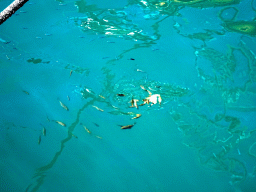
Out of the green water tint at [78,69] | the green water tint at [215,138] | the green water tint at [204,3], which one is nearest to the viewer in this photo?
the green water tint at [204,3]

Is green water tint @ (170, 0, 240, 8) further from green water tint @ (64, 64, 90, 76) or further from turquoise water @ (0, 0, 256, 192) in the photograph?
green water tint @ (64, 64, 90, 76)

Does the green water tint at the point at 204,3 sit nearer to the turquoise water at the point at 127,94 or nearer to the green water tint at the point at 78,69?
the turquoise water at the point at 127,94

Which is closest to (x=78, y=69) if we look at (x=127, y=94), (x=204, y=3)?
(x=127, y=94)

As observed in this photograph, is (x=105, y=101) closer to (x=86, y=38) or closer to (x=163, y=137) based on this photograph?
(x=86, y=38)

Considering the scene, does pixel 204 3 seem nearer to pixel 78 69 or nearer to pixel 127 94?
pixel 127 94

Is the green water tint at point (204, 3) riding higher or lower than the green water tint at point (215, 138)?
higher

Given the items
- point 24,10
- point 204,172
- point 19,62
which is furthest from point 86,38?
point 204,172

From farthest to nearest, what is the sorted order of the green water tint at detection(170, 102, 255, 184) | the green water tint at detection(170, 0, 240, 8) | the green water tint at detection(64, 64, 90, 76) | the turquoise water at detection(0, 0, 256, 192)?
the green water tint at detection(170, 102, 255, 184), the green water tint at detection(64, 64, 90, 76), the turquoise water at detection(0, 0, 256, 192), the green water tint at detection(170, 0, 240, 8)

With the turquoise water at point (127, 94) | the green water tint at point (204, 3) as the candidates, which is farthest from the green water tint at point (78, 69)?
the green water tint at point (204, 3)

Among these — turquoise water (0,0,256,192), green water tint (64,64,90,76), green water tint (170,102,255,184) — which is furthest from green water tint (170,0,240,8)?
green water tint (170,102,255,184)
